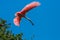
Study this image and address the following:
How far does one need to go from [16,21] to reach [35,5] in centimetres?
35

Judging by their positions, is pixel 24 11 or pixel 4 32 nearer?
pixel 24 11

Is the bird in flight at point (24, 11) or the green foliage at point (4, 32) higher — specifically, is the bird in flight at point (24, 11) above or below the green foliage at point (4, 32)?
below

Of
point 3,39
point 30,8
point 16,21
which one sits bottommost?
point 30,8

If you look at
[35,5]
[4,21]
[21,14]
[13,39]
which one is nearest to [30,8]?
[35,5]

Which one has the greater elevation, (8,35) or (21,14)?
(8,35)

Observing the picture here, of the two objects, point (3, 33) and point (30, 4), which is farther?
point (3, 33)

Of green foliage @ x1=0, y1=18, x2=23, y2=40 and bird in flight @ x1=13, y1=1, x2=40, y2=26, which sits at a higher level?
green foliage @ x1=0, y1=18, x2=23, y2=40

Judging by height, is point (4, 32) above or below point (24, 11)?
above

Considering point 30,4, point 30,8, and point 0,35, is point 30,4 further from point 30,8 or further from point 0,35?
point 0,35

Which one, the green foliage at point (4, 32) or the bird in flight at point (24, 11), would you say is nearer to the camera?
the bird in flight at point (24, 11)

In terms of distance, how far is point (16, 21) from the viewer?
1711 mm

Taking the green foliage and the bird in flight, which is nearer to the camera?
the bird in flight

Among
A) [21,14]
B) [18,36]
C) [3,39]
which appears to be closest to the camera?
[21,14]

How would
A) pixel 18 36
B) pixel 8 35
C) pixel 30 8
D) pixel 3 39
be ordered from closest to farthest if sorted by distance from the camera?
pixel 30 8
pixel 3 39
pixel 8 35
pixel 18 36
